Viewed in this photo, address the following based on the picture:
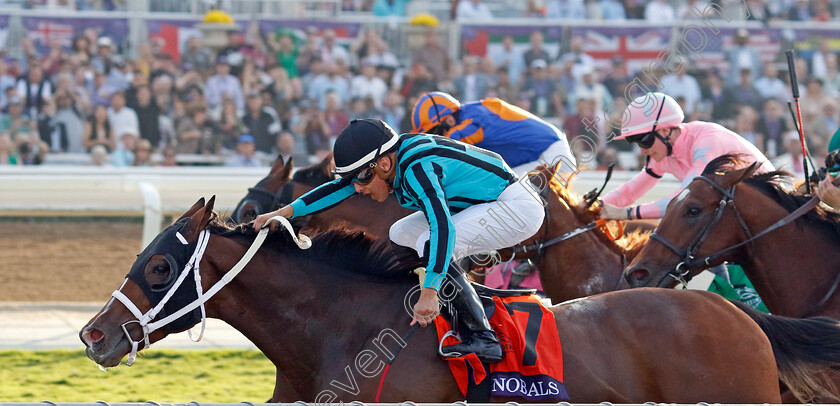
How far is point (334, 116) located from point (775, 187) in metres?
6.95

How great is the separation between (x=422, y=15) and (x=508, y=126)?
7043 millimetres

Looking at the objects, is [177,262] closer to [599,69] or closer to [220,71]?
[220,71]

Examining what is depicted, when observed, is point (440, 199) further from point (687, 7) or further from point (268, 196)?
point (687, 7)

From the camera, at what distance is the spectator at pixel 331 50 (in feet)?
36.8

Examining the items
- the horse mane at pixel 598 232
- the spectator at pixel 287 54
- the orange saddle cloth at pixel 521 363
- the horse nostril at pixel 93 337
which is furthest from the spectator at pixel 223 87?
the orange saddle cloth at pixel 521 363

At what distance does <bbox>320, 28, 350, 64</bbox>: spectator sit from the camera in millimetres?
11219

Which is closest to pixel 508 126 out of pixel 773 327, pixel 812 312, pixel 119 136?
pixel 812 312

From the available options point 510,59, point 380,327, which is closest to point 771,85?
point 510,59

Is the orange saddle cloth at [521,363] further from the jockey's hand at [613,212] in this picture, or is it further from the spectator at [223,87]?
the spectator at [223,87]

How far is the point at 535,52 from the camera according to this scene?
11.4 m

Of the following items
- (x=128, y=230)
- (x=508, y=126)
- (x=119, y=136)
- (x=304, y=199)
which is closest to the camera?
(x=304, y=199)

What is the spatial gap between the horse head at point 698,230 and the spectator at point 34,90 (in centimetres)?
802

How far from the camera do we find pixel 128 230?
8578 mm

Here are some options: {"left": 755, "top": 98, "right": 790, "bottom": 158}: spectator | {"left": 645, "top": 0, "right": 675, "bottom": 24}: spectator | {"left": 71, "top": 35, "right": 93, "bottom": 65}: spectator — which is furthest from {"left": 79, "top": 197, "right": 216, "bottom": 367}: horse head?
{"left": 645, "top": 0, "right": 675, "bottom": 24}: spectator
